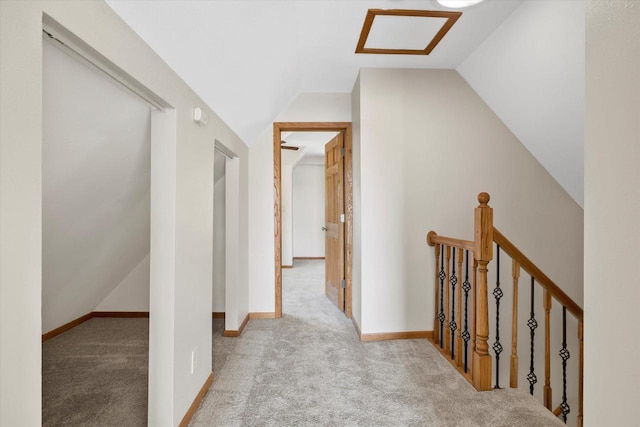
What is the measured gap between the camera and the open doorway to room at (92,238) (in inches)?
47.8

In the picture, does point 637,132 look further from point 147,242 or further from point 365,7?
point 147,242

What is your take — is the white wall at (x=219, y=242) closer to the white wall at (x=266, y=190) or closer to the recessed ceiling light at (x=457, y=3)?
the white wall at (x=266, y=190)

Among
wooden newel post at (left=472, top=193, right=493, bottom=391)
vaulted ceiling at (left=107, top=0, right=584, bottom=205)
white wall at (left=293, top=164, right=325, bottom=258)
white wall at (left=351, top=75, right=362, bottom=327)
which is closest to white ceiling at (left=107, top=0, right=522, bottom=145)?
vaulted ceiling at (left=107, top=0, right=584, bottom=205)

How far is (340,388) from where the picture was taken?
83.0 inches

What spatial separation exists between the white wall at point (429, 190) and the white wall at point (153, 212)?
1.33 metres

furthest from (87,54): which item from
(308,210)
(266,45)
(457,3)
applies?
(308,210)

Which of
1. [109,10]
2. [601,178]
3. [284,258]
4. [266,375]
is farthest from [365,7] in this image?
[284,258]

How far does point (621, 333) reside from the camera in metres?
0.73

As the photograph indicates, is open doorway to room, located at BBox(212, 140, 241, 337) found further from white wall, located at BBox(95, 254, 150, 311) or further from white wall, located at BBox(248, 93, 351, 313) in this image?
white wall, located at BBox(95, 254, 150, 311)

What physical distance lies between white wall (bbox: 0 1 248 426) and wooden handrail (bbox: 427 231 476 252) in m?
1.70

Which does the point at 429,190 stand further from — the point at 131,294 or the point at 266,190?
the point at 131,294

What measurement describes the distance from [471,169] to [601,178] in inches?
92.0

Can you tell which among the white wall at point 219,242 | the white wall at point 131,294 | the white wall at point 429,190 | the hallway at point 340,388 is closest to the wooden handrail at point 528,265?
the hallway at point 340,388

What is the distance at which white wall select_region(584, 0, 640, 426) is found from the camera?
2.31ft
